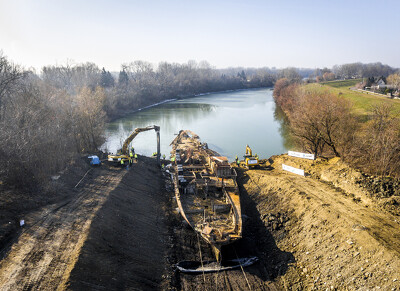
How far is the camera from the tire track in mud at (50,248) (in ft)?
32.0

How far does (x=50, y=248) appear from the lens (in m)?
11.5

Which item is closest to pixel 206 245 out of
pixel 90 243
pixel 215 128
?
pixel 90 243

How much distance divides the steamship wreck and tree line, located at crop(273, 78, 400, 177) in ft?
31.7

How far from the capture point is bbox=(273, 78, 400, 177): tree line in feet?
57.8

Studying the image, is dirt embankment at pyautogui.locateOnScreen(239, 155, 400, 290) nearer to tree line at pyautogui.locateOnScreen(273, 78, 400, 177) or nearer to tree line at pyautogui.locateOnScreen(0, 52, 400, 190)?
tree line at pyautogui.locateOnScreen(273, 78, 400, 177)

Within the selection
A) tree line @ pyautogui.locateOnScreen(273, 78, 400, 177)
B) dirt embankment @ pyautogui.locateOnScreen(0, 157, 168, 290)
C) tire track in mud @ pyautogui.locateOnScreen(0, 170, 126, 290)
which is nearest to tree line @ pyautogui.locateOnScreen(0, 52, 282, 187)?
dirt embankment @ pyautogui.locateOnScreen(0, 157, 168, 290)

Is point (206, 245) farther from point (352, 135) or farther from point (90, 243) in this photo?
point (352, 135)

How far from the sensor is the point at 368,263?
10047 millimetres

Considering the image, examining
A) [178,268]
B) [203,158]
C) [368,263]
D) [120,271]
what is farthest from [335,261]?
[203,158]

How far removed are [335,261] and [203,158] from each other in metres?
14.9

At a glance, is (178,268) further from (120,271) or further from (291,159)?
(291,159)

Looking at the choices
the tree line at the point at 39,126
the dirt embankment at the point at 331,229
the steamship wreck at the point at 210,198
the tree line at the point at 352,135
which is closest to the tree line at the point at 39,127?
the tree line at the point at 39,126

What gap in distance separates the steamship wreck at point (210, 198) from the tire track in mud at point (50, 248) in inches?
222

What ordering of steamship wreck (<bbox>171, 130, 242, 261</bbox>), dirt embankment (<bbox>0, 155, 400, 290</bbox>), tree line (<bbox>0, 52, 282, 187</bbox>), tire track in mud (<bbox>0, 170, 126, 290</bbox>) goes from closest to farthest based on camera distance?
1. tire track in mud (<bbox>0, 170, 126, 290</bbox>)
2. dirt embankment (<bbox>0, 155, 400, 290</bbox>)
3. steamship wreck (<bbox>171, 130, 242, 261</bbox>)
4. tree line (<bbox>0, 52, 282, 187</bbox>)
